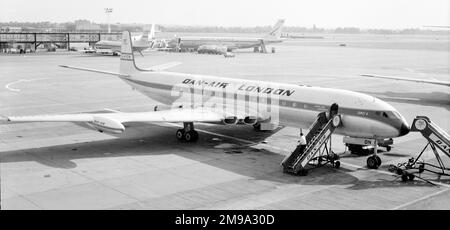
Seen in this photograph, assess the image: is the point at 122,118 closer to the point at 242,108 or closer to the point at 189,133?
the point at 189,133

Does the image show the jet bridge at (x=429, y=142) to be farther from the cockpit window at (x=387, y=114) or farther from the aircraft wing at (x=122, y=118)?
the aircraft wing at (x=122, y=118)

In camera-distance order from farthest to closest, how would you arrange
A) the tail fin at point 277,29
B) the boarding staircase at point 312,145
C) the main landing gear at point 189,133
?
the tail fin at point 277,29 < the main landing gear at point 189,133 < the boarding staircase at point 312,145

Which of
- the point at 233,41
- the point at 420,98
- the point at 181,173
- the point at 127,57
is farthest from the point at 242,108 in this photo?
the point at 233,41

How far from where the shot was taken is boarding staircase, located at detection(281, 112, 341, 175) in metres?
23.3

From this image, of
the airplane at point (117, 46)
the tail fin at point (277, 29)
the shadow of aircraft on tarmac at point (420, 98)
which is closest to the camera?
the shadow of aircraft on tarmac at point (420, 98)

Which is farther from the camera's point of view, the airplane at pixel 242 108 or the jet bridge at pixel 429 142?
the airplane at pixel 242 108

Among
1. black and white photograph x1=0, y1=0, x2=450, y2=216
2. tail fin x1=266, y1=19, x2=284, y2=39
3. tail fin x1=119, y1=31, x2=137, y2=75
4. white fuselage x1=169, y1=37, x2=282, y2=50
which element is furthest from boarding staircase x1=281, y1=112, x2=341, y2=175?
tail fin x1=266, y1=19, x2=284, y2=39

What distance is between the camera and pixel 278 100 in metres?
28.5

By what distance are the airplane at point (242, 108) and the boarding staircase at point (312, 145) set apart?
0.89 metres

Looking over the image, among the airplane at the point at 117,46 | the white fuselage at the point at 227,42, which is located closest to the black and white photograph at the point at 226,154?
the airplane at the point at 117,46

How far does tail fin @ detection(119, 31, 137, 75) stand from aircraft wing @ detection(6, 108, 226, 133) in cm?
986

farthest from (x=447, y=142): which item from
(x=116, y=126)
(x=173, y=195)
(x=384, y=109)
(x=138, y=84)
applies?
(x=138, y=84)

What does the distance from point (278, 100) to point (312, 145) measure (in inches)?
219

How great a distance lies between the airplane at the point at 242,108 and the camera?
2459 centimetres
